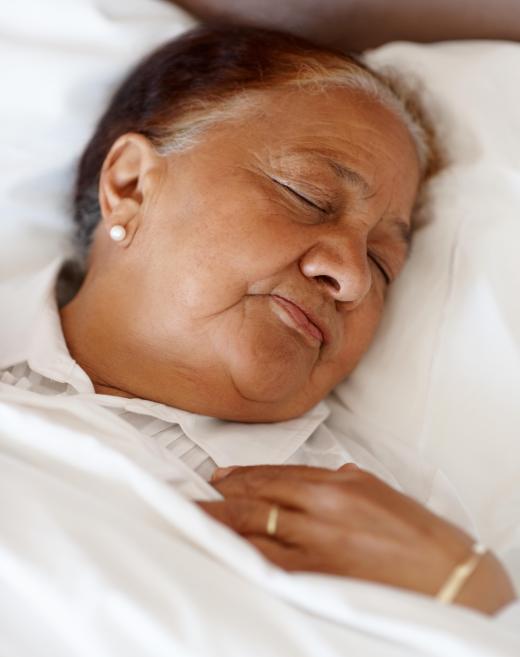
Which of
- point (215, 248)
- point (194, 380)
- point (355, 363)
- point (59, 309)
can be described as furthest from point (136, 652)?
point (59, 309)

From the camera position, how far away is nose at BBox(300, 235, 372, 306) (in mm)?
1405

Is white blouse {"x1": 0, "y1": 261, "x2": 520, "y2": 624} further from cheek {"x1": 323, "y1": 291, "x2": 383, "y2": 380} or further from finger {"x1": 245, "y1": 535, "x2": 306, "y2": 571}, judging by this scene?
finger {"x1": 245, "y1": 535, "x2": 306, "y2": 571}

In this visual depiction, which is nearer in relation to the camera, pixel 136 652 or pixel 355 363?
pixel 136 652

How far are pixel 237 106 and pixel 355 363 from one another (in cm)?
53

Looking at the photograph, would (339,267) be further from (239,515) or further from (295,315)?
(239,515)

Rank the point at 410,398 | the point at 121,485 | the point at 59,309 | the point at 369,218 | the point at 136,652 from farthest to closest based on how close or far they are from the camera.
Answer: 1. the point at 59,309
2. the point at 410,398
3. the point at 369,218
4. the point at 121,485
5. the point at 136,652

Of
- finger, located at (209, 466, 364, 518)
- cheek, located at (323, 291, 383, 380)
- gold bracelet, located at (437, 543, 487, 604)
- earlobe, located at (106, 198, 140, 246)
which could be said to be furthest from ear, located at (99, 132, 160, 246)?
gold bracelet, located at (437, 543, 487, 604)

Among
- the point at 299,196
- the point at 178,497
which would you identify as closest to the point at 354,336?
the point at 299,196

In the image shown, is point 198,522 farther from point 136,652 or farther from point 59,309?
point 59,309

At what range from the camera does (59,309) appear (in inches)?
69.9

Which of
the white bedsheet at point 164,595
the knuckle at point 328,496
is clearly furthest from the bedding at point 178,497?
the knuckle at point 328,496

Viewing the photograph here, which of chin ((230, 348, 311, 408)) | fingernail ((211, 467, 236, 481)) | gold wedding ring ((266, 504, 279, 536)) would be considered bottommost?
fingernail ((211, 467, 236, 481))

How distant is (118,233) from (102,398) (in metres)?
0.32

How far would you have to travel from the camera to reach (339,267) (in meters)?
1.41
